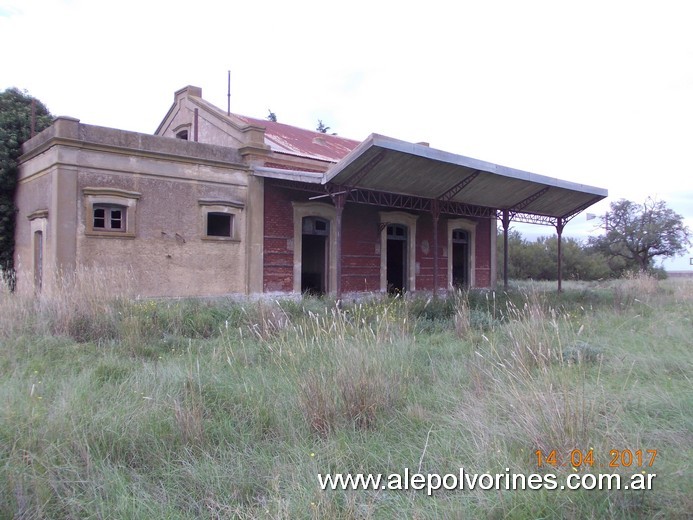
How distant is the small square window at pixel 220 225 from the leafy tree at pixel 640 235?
27118 millimetres

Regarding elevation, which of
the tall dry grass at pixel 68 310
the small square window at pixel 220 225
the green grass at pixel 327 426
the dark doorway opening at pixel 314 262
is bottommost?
the green grass at pixel 327 426

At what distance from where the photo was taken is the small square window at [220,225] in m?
14.0

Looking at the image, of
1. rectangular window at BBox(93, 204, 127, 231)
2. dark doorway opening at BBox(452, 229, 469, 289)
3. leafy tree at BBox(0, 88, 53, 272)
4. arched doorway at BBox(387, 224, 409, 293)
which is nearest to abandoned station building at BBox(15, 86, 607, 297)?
rectangular window at BBox(93, 204, 127, 231)

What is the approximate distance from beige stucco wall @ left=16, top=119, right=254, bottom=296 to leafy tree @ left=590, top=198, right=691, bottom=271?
90.1 ft

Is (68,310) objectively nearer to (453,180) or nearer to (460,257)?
(453,180)

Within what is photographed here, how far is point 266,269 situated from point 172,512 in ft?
37.1

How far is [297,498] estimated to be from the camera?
10.4 feet

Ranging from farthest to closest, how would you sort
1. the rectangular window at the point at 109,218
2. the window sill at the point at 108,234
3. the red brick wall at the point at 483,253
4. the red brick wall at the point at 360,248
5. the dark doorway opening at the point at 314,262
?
the red brick wall at the point at 483,253 → the dark doorway opening at the point at 314,262 → the red brick wall at the point at 360,248 → the rectangular window at the point at 109,218 → the window sill at the point at 108,234

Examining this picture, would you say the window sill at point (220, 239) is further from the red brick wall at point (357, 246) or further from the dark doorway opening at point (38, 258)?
the dark doorway opening at point (38, 258)

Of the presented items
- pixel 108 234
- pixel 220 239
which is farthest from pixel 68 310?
pixel 220 239

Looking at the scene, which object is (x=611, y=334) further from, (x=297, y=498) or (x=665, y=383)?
(x=297, y=498)

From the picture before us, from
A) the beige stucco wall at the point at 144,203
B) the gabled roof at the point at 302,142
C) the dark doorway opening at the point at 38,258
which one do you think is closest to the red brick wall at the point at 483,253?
the gabled roof at the point at 302,142

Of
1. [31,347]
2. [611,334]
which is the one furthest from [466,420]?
[31,347]

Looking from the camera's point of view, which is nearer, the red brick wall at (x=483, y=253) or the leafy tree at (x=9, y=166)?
the leafy tree at (x=9, y=166)
